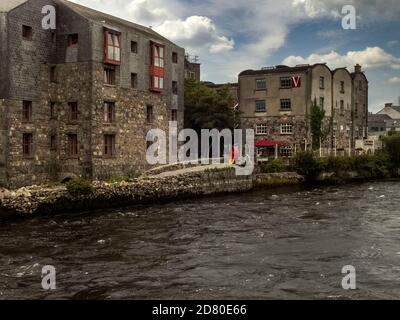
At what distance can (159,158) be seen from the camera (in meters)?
44.2

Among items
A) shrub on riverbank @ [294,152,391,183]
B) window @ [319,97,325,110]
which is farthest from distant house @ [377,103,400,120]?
shrub on riverbank @ [294,152,391,183]

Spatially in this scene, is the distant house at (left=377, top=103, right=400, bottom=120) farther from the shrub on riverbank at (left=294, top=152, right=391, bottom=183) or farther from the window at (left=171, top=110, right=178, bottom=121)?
the window at (left=171, top=110, right=178, bottom=121)

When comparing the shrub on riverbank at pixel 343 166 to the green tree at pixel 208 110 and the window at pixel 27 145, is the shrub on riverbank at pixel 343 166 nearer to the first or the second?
the green tree at pixel 208 110

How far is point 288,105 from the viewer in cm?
6234

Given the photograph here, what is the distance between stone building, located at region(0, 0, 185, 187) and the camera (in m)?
33.5

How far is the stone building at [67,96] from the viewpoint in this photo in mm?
33500

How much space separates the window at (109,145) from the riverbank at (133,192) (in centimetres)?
311

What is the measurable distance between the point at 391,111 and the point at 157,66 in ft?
246

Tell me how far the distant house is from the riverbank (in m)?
64.3

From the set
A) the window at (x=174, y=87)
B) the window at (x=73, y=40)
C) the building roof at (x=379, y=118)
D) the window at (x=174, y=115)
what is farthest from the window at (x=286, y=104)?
the building roof at (x=379, y=118)

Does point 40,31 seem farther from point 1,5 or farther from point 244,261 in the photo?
point 244,261

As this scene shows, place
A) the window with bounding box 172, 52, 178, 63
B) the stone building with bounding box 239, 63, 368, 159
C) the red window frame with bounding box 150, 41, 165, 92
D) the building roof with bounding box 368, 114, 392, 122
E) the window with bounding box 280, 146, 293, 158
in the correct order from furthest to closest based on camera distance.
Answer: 1. the building roof with bounding box 368, 114, 392, 122
2. the window with bounding box 280, 146, 293, 158
3. the stone building with bounding box 239, 63, 368, 159
4. the window with bounding box 172, 52, 178, 63
5. the red window frame with bounding box 150, 41, 165, 92

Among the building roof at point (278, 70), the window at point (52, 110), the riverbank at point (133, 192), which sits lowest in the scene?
the riverbank at point (133, 192)

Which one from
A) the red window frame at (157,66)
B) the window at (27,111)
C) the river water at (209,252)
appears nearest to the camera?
the river water at (209,252)
